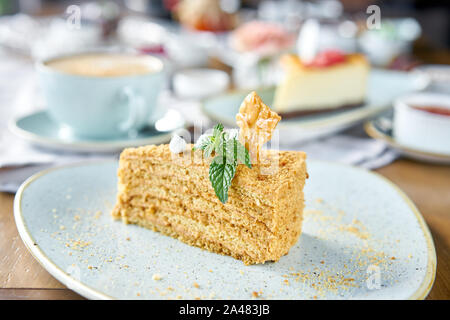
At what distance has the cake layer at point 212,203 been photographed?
1479 mm

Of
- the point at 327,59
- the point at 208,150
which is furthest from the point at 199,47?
the point at 208,150

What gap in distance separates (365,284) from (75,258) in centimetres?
83

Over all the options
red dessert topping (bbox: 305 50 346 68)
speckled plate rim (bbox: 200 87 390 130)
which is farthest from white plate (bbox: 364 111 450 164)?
red dessert topping (bbox: 305 50 346 68)

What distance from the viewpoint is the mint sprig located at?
4.84ft

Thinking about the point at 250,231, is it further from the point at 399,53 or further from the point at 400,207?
the point at 399,53

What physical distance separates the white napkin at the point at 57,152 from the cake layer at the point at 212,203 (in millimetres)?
539

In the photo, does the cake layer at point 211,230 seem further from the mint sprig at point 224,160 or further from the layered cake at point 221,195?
the mint sprig at point 224,160

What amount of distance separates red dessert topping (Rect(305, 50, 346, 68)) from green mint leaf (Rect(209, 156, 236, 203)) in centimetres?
167

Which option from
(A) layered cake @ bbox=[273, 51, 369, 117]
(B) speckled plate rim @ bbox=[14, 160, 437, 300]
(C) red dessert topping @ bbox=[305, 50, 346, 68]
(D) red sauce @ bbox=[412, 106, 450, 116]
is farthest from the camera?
(C) red dessert topping @ bbox=[305, 50, 346, 68]

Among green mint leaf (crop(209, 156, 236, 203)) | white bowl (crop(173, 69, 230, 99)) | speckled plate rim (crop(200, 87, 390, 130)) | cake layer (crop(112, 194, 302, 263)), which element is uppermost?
green mint leaf (crop(209, 156, 236, 203))

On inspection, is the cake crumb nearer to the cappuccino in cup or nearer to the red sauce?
the cappuccino in cup

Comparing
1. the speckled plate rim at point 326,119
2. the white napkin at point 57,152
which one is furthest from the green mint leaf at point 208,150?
the speckled plate rim at point 326,119

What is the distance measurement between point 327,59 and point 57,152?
1.75m

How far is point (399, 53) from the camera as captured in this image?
4184 millimetres
